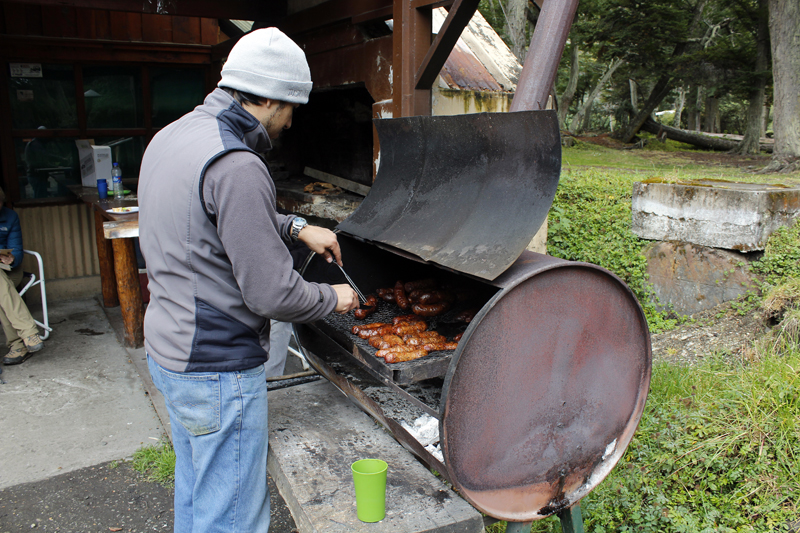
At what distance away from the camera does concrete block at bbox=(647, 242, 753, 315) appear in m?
4.88

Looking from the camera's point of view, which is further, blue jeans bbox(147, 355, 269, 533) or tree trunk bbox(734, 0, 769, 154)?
tree trunk bbox(734, 0, 769, 154)

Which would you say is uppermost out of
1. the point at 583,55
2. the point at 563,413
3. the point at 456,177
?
the point at 583,55

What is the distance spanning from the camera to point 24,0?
15.7ft

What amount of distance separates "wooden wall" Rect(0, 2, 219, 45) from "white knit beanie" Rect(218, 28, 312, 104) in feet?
19.3

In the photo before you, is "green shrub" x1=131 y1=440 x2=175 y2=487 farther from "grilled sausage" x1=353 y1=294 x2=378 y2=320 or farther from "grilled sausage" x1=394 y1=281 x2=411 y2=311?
"grilled sausage" x1=394 y1=281 x2=411 y2=311

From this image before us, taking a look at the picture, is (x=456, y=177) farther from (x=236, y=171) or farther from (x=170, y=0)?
(x=170, y=0)

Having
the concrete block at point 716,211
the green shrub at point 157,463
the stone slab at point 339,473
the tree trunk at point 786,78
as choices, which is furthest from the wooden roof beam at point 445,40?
the tree trunk at point 786,78

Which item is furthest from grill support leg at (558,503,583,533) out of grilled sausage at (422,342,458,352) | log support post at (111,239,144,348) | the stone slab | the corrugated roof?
log support post at (111,239,144,348)

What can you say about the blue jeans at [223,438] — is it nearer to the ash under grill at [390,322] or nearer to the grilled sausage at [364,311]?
the ash under grill at [390,322]

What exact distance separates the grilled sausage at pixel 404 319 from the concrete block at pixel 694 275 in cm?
330

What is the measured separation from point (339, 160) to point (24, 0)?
3.16 m

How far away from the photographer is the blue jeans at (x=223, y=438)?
1969mm

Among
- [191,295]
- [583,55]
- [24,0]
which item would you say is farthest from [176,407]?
[583,55]

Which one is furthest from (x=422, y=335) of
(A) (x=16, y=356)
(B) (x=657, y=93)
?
(B) (x=657, y=93)
